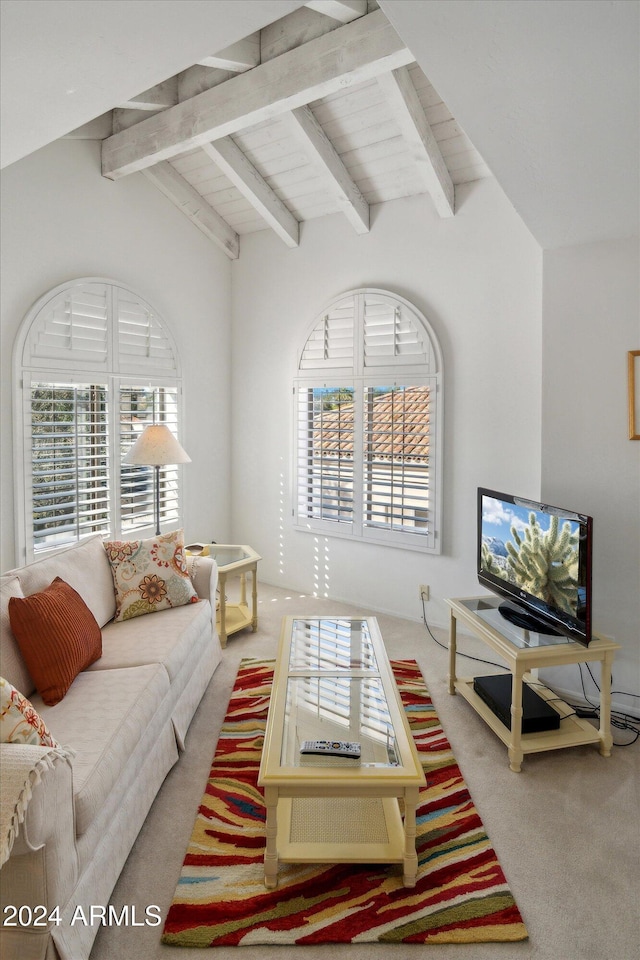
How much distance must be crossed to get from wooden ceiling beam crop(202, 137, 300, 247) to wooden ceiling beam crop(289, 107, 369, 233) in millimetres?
470

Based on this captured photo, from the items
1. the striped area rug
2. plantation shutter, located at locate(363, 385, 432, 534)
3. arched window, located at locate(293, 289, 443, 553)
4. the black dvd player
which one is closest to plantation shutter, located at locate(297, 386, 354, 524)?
arched window, located at locate(293, 289, 443, 553)

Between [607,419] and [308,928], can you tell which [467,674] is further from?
[308,928]

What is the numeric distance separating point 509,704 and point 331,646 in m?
0.84

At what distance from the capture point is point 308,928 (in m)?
1.77

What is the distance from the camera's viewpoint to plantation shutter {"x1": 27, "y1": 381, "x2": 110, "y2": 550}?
144 inches

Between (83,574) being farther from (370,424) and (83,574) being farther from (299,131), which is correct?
(299,131)

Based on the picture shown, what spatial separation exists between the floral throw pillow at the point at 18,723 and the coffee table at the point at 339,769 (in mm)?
664

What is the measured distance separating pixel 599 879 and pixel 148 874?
4.83 feet

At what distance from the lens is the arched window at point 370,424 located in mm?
4078

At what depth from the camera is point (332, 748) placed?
1970mm

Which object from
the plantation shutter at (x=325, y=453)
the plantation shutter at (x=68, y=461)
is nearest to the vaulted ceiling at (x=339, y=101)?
the plantation shutter at (x=325, y=453)

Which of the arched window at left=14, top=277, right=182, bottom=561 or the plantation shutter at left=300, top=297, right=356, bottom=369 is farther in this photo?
the plantation shutter at left=300, top=297, right=356, bottom=369

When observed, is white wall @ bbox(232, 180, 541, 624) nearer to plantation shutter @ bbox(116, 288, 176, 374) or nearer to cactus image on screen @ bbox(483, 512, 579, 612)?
cactus image on screen @ bbox(483, 512, 579, 612)

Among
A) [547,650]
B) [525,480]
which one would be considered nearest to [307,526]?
[525,480]
